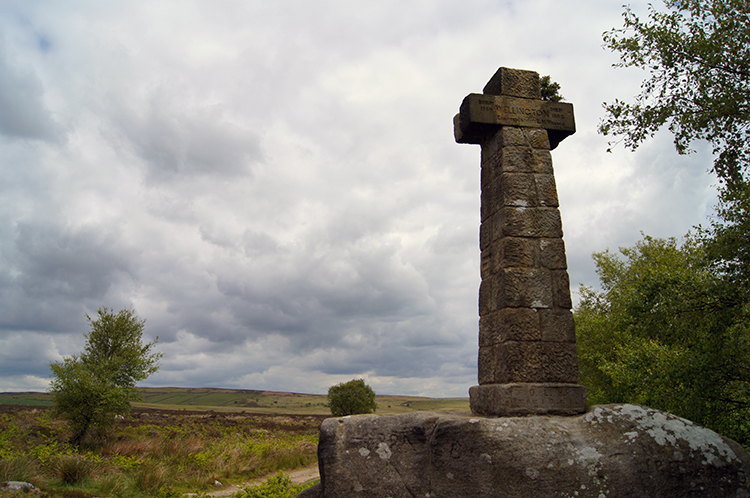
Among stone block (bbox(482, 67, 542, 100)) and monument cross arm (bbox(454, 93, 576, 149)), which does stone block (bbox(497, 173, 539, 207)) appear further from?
stone block (bbox(482, 67, 542, 100))

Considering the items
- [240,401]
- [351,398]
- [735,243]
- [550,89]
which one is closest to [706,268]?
[735,243]

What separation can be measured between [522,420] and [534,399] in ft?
1.54

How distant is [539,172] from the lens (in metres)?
5.82

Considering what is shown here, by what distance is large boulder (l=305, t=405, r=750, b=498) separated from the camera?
4.33 metres

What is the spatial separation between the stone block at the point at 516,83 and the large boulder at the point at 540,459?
13.5 ft

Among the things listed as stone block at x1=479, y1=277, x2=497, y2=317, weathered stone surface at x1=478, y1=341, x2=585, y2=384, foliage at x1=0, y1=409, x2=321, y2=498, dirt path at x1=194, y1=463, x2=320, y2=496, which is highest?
stone block at x1=479, y1=277, x2=497, y2=317

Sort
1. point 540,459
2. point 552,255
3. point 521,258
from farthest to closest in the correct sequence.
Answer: point 552,255
point 521,258
point 540,459

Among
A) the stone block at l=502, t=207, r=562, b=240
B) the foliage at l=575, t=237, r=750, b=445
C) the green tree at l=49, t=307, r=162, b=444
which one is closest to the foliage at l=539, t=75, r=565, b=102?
the stone block at l=502, t=207, r=562, b=240

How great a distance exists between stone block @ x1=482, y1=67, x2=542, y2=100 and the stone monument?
0.02 metres

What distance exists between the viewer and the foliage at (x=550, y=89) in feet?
21.3

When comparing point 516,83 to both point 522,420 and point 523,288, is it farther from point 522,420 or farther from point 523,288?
point 522,420

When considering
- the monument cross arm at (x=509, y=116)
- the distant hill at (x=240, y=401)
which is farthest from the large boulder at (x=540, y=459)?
the distant hill at (x=240, y=401)

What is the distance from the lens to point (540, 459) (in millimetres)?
4348

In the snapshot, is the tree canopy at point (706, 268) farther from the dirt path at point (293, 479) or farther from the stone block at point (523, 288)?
the dirt path at point (293, 479)
